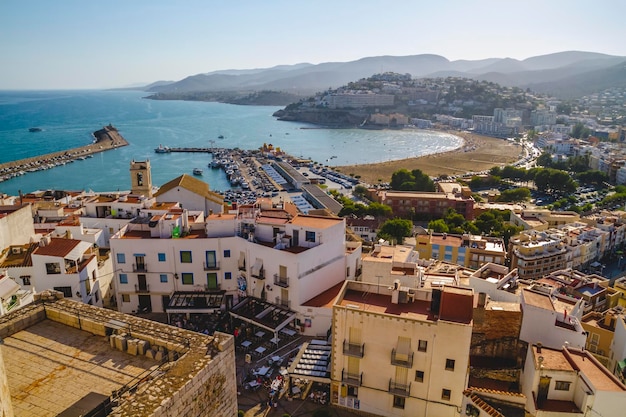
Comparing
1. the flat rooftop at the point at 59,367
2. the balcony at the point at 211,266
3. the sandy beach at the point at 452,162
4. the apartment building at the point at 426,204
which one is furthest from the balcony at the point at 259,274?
the sandy beach at the point at 452,162

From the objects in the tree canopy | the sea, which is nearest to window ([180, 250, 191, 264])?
the tree canopy

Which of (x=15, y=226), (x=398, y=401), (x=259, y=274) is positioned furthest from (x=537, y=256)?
(x=15, y=226)

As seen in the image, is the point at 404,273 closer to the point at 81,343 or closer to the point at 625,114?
the point at 81,343

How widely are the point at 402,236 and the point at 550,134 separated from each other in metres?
93.4

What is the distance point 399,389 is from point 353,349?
166cm

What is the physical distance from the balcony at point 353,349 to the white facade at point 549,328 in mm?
4870

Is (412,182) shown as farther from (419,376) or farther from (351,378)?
(419,376)

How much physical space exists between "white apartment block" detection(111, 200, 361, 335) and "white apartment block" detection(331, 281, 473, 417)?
4.91 meters

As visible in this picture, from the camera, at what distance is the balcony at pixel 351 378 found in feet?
42.4

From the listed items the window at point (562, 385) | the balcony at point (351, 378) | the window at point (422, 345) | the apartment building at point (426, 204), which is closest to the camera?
the window at point (562, 385)

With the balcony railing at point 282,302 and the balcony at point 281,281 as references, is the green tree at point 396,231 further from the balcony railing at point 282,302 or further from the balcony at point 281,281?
→ the balcony at point 281,281

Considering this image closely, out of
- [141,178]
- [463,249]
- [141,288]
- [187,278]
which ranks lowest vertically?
[463,249]

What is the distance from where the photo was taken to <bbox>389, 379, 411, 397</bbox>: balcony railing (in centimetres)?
1251

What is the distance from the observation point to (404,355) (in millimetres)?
12234
